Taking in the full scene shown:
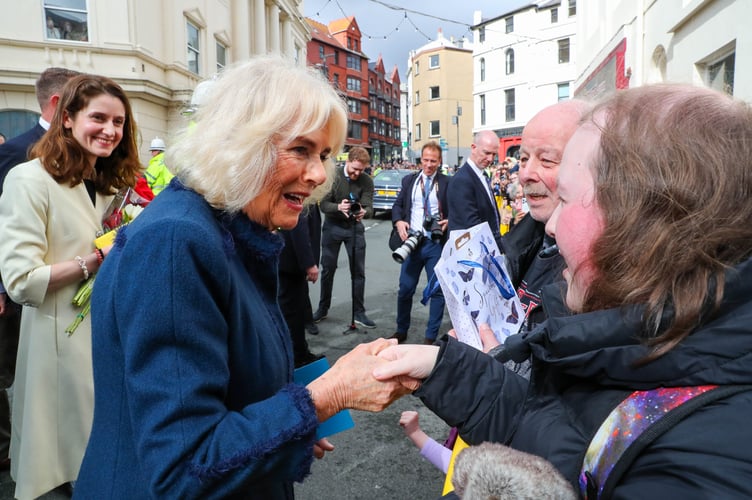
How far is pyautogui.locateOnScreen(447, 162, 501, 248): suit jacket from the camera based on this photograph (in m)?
4.94

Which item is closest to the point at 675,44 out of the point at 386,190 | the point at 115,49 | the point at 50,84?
the point at 50,84

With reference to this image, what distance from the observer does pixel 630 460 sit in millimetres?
815

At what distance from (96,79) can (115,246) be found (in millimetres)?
1732

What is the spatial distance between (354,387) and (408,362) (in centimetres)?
16

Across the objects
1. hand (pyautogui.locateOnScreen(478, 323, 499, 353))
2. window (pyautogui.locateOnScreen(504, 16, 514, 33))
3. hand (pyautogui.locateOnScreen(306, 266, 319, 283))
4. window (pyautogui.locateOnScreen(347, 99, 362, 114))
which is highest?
window (pyautogui.locateOnScreen(504, 16, 514, 33))

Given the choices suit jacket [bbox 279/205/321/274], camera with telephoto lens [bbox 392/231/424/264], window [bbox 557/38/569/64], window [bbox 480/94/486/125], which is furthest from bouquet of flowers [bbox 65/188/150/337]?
window [bbox 480/94/486/125]

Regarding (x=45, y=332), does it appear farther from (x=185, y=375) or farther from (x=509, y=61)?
Result: (x=509, y=61)

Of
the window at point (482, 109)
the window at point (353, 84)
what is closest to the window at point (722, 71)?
the window at point (482, 109)

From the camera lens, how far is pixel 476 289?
6.66 ft

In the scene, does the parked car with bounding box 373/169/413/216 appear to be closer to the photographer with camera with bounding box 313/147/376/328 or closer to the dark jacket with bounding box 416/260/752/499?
Result: the photographer with camera with bounding box 313/147/376/328

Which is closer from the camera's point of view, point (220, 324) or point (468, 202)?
point (220, 324)

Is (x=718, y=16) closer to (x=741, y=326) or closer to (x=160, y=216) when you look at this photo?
(x=741, y=326)

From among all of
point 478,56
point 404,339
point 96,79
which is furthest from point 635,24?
point 478,56

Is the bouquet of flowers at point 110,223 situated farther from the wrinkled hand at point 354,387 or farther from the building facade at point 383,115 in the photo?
the building facade at point 383,115
